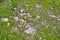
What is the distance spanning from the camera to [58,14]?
934cm

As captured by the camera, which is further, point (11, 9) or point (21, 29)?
point (11, 9)

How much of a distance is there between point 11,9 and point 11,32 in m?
1.41

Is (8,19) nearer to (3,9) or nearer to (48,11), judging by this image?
(3,9)

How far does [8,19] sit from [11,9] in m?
0.65

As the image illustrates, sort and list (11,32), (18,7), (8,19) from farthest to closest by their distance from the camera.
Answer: (18,7) → (8,19) → (11,32)

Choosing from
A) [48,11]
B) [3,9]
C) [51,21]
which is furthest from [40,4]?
[3,9]

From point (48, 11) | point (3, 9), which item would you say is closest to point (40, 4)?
point (48, 11)

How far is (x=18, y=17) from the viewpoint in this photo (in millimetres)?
8688

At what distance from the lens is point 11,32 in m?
7.95

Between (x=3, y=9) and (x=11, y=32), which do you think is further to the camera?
(x=3, y=9)

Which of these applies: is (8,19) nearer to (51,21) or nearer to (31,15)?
(31,15)

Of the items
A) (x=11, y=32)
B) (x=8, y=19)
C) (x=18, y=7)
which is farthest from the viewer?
(x=18, y=7)

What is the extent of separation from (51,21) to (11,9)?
1.81 meters

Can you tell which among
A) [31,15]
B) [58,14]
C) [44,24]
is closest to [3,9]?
[31,15]
